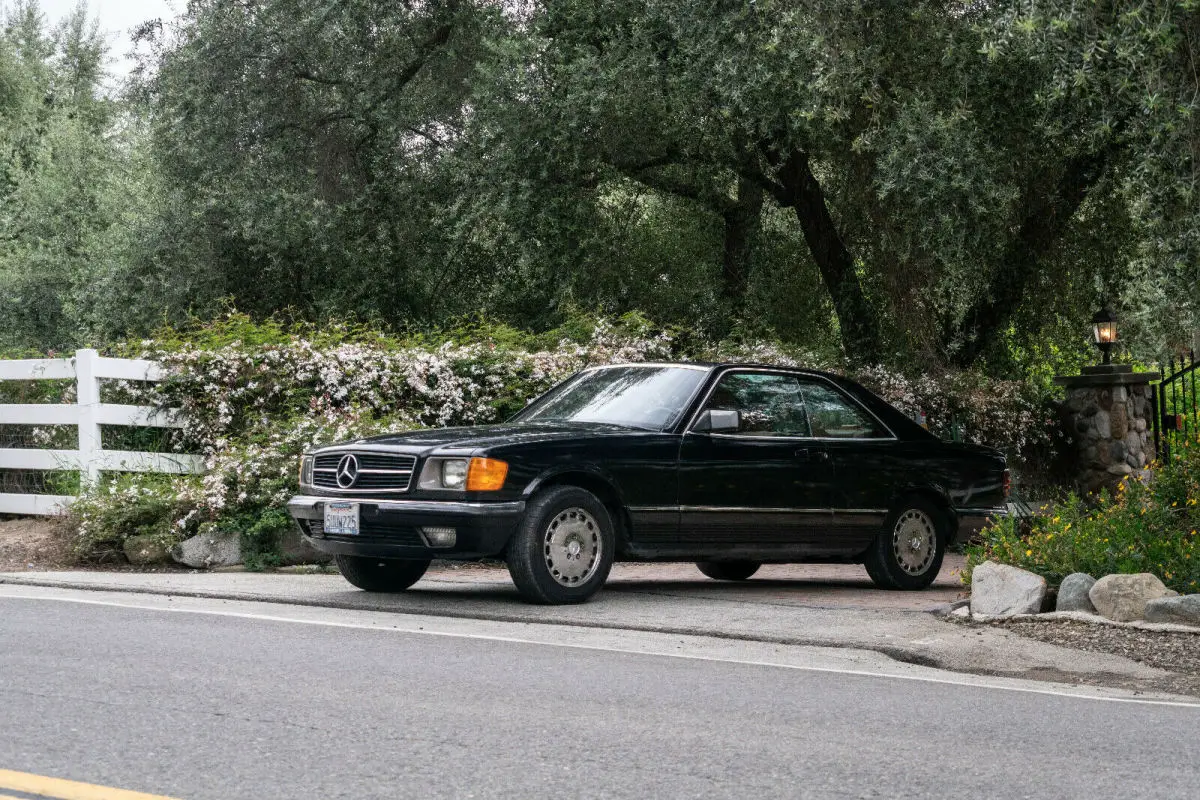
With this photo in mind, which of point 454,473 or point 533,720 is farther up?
point 454,473

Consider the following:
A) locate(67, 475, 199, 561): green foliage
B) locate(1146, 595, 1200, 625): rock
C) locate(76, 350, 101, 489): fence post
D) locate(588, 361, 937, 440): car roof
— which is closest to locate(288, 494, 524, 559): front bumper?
locate(588, 361, 937, 440): car roof

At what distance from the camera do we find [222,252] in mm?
23047

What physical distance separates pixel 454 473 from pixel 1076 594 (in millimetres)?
4086

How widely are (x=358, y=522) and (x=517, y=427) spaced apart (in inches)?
57.1

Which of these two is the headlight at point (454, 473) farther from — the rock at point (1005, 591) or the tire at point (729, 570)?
the tire at point (729, 570)

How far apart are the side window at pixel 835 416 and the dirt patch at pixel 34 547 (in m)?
6.42

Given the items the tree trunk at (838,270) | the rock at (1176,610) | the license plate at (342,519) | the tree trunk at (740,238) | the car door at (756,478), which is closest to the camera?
the rock at (1176,610)

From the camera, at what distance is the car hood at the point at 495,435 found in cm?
1023

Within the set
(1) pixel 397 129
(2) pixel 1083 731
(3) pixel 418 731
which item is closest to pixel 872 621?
(2) pixel 1083 731

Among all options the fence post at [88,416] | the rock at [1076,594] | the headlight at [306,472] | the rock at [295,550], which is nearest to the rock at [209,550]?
the rock at [295,550]

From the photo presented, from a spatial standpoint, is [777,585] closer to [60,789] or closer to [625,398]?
[625,398]

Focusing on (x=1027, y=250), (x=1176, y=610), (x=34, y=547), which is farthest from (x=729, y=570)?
(x=1027, y=250)

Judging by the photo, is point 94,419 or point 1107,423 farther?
point 1107,423

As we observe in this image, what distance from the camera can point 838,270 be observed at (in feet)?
71.8
